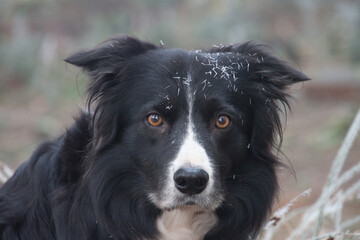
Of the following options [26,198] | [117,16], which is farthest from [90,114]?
[117,16]

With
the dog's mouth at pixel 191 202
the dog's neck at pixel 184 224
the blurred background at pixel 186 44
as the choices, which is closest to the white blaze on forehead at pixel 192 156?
the dog's mouth at pixel 191 202

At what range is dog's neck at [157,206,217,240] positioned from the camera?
3.81 m

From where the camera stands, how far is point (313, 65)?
15.2m

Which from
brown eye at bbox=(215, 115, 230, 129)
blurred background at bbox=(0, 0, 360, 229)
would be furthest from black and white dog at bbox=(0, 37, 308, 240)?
blurred background at bbox=(0, 0, 360, 229)

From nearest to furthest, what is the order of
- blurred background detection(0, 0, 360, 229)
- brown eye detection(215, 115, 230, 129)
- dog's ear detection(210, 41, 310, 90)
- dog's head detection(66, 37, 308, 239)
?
dog's head detection(66, 37, 308, 239)
brown eye detection(215, 115, 230, 129)
dog's ear detection(210, 41, 310, 90)
blurred background detection(0, 0, 360, 229)

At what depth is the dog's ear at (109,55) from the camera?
3.60 meters

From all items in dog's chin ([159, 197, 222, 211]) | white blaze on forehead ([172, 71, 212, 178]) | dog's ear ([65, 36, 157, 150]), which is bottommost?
dog's chin ([159, 197, 222, 211])

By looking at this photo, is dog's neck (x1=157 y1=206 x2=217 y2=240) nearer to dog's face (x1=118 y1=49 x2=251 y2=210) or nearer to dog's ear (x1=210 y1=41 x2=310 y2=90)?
dog's face (x1=118 y1=49 x2=251 y2=210)

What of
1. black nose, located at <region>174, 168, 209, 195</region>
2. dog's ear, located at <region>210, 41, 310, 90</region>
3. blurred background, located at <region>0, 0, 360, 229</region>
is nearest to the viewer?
black nose, located at <region>174, 168, 209, 195</region>

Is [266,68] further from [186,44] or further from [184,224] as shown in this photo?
[186,44]

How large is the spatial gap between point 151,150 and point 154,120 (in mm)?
199

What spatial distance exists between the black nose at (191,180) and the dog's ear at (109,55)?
0.92m

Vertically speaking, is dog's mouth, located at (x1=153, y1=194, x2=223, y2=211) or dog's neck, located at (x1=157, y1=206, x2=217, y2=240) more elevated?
dog's mouth, located at (x1=153, y1=194, x2=223, y2=211)

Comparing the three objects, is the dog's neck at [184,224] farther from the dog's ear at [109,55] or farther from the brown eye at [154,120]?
the dog's ear at [109,55]
